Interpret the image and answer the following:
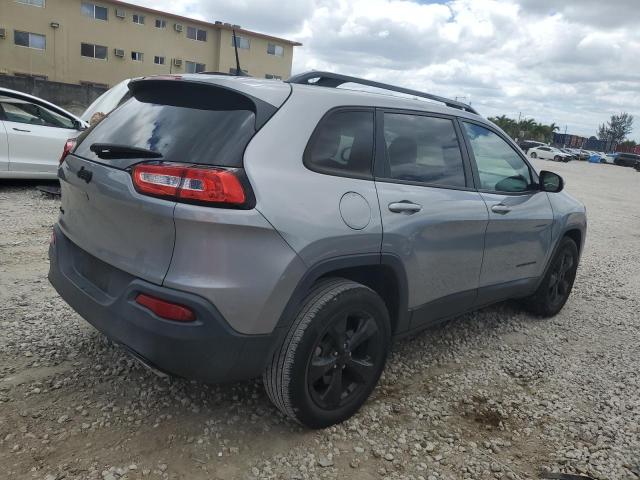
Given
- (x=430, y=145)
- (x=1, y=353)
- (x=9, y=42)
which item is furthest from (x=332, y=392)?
(x=9, y=42)

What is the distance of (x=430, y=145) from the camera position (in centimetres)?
329

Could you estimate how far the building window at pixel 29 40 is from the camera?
3519cm

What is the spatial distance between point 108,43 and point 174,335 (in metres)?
41.9

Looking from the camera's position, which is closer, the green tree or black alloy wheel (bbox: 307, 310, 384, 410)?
black alloy wheel (bbox: 307, 310, 384, 410)

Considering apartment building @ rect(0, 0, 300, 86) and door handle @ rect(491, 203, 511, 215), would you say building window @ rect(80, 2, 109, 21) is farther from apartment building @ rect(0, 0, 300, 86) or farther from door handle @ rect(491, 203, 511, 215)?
door handle @ rect(491, 203, 511, 215)

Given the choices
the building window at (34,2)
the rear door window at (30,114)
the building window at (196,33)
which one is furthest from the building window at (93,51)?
the rear door window at (30,114)

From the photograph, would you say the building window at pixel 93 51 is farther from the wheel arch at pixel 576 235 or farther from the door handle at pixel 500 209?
the door handle at pixel 500 209

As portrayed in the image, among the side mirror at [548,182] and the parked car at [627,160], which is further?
the parked car at [627,160]

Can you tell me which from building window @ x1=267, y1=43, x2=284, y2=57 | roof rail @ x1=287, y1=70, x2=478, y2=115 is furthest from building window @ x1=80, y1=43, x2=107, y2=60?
roof rail @ x1=287, y1=70, x2=478, y2=115

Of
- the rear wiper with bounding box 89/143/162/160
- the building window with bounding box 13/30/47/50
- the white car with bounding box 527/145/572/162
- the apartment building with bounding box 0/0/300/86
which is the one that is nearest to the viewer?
the rear wiper with bounding box 89/143/162/160

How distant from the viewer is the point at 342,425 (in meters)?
2.85

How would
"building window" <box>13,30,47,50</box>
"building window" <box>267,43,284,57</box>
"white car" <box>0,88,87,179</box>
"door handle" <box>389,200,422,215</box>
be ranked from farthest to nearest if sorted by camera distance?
1. "building window" <box>267,43,284,57</box>
2. "building window" <box>13,30,47,50</box>
3. "white car" <box>0,88,87,179</box>
4. "door handle" <box>389,200,422,215</box>

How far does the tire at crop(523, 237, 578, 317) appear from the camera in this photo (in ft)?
15.2

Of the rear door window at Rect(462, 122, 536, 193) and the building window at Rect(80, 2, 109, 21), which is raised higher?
the building window at Rect(80, 2, 109, 21)
